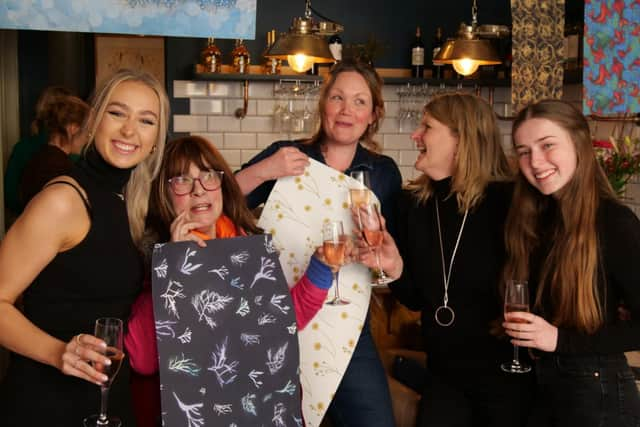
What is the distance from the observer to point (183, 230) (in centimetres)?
217

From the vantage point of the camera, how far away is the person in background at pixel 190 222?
2.14 metres

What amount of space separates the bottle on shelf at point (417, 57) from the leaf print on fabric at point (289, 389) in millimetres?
4640

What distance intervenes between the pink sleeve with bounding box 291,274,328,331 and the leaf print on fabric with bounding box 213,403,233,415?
1.42ft

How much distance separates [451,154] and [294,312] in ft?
2.74

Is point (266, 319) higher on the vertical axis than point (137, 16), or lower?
lower

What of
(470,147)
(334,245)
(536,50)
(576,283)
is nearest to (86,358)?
(334,245)

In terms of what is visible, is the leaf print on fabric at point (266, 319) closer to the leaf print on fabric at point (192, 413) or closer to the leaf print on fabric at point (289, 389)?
the leaf print on fabric at point (289, 389)

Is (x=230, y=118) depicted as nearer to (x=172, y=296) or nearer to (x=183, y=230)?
(x=183, y=230)

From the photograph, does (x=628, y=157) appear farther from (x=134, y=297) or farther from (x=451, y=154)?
(x=134, y=297)

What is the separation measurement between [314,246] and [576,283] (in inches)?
36.5

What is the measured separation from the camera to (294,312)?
2.23 m

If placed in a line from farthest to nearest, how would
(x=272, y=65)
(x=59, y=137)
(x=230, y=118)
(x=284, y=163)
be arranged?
(x=230, y=118), (x=272, y=65), (x=59, y=137), (x=284, y=163)

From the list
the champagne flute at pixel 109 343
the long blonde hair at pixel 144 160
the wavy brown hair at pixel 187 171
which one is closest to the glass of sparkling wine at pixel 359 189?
the wavy brown hair at pixel 187 171

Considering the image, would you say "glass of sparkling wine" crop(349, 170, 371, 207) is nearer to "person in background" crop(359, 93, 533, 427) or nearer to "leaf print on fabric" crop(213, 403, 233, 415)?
"person in background" crop(359, 93, 533, 427)
